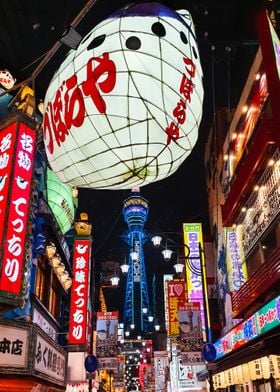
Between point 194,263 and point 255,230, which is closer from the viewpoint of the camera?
point 255,230

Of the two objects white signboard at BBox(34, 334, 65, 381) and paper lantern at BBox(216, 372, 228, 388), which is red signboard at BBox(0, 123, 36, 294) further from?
paper lantern at BBox(216, 372, 228, 388)

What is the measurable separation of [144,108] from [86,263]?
1788cm

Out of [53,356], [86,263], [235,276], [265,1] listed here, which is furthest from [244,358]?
[265,1]

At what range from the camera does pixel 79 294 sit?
2041cm

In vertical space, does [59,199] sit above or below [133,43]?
above

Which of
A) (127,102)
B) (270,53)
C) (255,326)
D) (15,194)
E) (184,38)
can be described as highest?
(270,53)

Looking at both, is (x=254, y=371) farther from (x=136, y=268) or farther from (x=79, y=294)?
(x=136, y=268)

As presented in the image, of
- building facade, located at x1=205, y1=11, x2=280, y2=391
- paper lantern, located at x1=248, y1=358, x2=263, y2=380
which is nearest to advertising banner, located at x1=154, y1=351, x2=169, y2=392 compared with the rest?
building facade, located at x1=205, y1=11, x2=280, y2=391

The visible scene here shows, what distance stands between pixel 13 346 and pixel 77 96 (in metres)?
7.28

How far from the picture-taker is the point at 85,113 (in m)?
4.29

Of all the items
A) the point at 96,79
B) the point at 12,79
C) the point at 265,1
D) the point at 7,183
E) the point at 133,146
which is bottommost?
the point at 133,146

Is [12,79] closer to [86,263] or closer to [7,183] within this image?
[7,183]

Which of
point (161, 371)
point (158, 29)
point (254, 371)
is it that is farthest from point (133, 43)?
point (161, 371)

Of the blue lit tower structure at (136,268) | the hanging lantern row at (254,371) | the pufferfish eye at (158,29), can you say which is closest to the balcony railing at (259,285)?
the hanging lantern row at (254,371)
